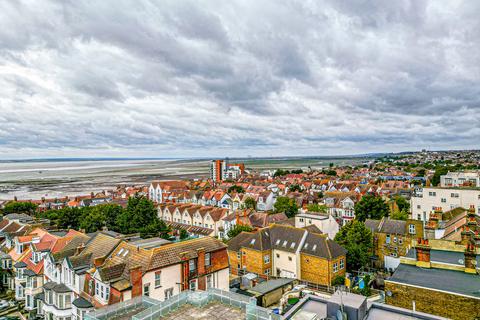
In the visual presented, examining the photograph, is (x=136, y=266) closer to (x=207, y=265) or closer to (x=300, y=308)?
(x=207, y=265)

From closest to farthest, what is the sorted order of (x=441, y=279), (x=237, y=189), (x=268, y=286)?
1. (x=441, y=279)
2. (x=268, y=286)
3. (x=237, y=189)

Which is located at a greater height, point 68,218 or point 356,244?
point 68,218

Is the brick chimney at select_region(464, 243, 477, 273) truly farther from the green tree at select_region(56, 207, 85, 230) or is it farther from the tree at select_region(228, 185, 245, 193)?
the tree at select_region(228, 185, 245, 193)

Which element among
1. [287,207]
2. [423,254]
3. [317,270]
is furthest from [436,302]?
[287,207]

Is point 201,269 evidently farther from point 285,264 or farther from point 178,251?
point 285,264

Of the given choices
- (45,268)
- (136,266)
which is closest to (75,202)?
(45,268)
